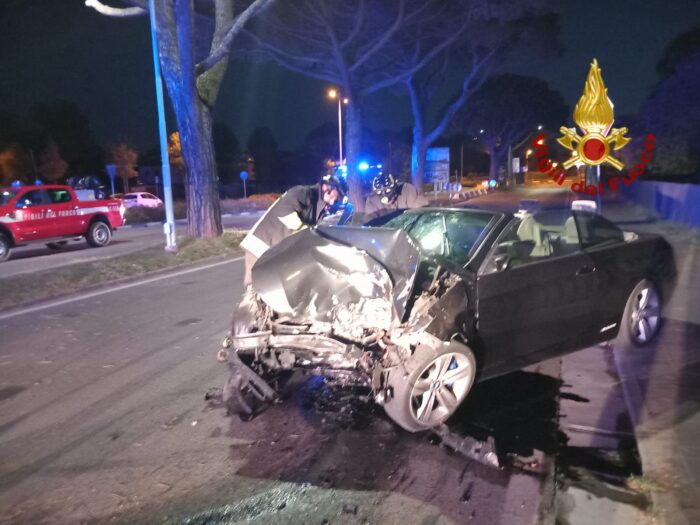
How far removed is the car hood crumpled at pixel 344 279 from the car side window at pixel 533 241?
0.72 meters

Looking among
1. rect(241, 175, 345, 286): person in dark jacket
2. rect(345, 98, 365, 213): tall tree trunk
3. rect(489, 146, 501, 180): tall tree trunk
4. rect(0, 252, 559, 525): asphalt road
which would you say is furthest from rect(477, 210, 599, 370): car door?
rect(489, 146, 501, 180): tall tree trunk

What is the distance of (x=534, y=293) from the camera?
15.8 ft

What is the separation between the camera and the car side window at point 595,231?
5637 millimetres

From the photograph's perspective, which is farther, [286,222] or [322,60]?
[322,60]

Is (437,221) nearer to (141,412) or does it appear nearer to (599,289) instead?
(599,289)

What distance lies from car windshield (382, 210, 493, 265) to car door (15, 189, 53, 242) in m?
13.1

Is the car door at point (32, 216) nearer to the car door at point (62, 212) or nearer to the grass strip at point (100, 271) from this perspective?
the car door at point (62, 212)

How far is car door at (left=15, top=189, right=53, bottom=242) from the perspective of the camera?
50.6ft

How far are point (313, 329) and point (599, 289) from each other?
2.73 m

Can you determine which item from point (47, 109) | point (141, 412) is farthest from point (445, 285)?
point (47, 109)

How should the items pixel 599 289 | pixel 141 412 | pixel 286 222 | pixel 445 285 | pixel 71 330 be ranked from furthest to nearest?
pixel 71 330, pixel 286 222, pixel 599 289, pixel 141 412, pixel 445 285

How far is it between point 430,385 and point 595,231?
270 cm

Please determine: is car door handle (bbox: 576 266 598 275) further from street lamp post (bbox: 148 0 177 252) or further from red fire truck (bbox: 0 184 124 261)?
red fire truck (bbox: 0 184 124 261)

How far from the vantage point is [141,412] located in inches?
191
